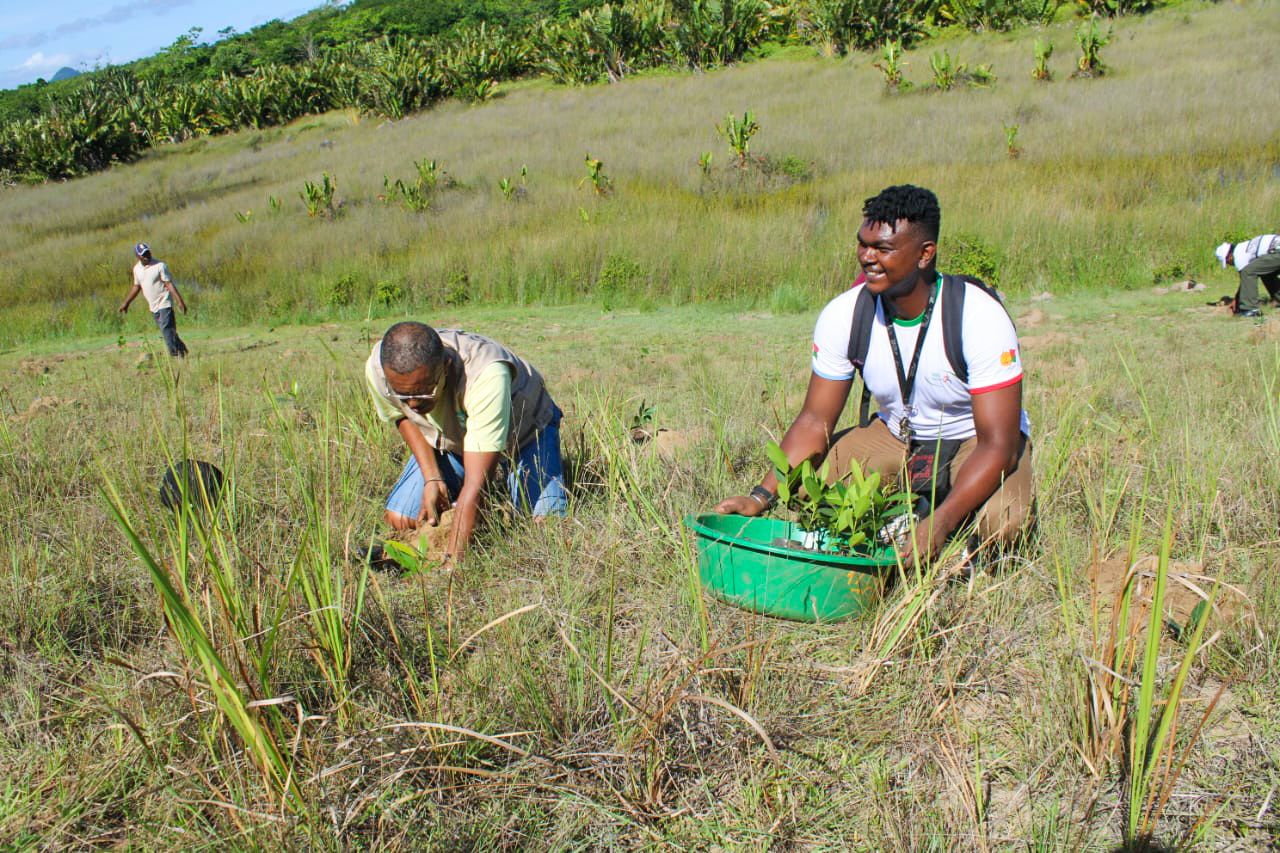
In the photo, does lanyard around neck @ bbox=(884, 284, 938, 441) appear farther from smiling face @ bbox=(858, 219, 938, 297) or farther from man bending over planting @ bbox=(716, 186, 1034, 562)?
smiling face @ bbox=(858, 219, 938, 297)

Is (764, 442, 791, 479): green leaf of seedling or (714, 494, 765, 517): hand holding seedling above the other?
(764, 442, 791, 479): green leaf of seedling

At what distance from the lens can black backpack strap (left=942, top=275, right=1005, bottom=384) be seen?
2730 millimetres

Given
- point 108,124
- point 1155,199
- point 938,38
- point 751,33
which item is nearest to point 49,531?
point 1155,199

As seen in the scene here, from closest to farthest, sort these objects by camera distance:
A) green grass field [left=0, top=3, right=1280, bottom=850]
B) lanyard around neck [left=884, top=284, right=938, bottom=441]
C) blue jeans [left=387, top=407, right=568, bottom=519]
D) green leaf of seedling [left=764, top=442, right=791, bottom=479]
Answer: green grass field [left=0, top=3, right=1280, bottom=850]
green leaf of seedling [left=764, top=442, right=791, bottom=479]
lanyard around neck [left=884, top=284, right=938, bottom=441]
blue jeans [left=387, top=407, right=568, bottom=519]

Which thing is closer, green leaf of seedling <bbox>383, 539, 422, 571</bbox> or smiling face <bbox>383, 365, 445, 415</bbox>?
green leaf of seedling <bbox>383, 539, 422, 571</bbox>

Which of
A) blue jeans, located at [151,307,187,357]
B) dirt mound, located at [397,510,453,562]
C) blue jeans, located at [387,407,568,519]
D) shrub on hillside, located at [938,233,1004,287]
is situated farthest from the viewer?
shrub on hillside, located at [938,233,1004,287]

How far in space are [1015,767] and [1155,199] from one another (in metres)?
10.4

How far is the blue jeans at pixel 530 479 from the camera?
3488mm

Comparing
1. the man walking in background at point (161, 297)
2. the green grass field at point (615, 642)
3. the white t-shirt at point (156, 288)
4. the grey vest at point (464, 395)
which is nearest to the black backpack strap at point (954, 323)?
the green grass field at point (615, 642)

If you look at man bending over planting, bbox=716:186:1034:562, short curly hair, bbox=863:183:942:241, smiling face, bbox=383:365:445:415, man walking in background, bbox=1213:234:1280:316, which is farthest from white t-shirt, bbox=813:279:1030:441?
man walking in background, bbox=1213:234:1280:316

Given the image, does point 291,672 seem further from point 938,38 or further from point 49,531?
point 938,38

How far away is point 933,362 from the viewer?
2859 millimetres

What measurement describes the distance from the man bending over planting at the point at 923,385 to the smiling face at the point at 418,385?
1.07 meters

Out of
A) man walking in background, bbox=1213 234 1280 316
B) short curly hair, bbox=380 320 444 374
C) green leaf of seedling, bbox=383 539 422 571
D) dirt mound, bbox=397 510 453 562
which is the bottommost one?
man walking in background, bbox=1213 234 1280 316
